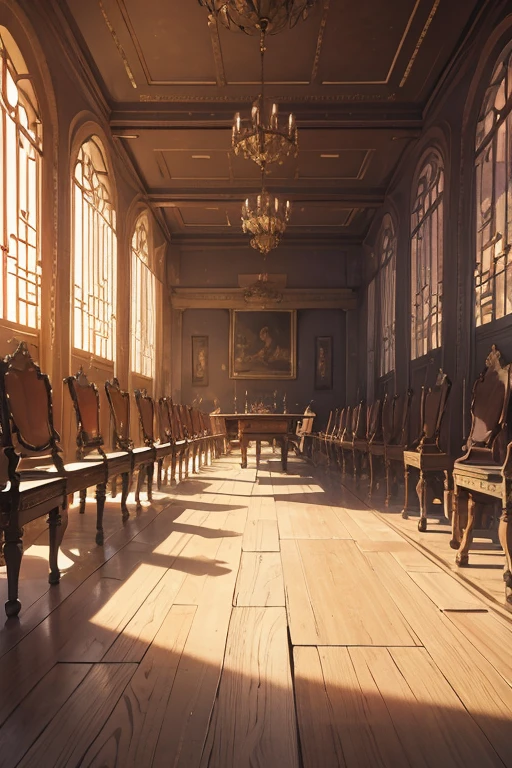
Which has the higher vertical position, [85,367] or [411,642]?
[85,367]

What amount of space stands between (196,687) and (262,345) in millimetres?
13319

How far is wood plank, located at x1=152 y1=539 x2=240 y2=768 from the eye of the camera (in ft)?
4.41

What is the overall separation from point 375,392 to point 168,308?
5.38m

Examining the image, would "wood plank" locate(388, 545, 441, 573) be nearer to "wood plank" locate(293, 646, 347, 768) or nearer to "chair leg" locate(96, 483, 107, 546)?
"wood plank" locate(293, 646, 347, 768)

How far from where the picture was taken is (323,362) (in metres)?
14.9

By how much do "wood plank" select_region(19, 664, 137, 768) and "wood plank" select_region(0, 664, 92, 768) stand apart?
0.06 ft

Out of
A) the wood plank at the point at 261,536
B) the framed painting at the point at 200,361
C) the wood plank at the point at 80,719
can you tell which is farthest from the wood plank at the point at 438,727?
the framed painting at the point at 200,361

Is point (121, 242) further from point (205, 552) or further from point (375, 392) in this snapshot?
point (205, 552)

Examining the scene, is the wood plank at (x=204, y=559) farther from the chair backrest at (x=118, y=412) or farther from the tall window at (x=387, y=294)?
the tall window at (x=387, y=294)

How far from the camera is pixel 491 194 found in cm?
579

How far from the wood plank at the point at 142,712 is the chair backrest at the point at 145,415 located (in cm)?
378

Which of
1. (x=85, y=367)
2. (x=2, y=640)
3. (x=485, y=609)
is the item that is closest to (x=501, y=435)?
(x=485, y=609)

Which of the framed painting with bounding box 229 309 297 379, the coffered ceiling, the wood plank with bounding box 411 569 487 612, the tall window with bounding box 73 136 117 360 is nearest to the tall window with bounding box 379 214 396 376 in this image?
the coffered ceiling

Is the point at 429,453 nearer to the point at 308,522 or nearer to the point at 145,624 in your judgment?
the point at 308,522
